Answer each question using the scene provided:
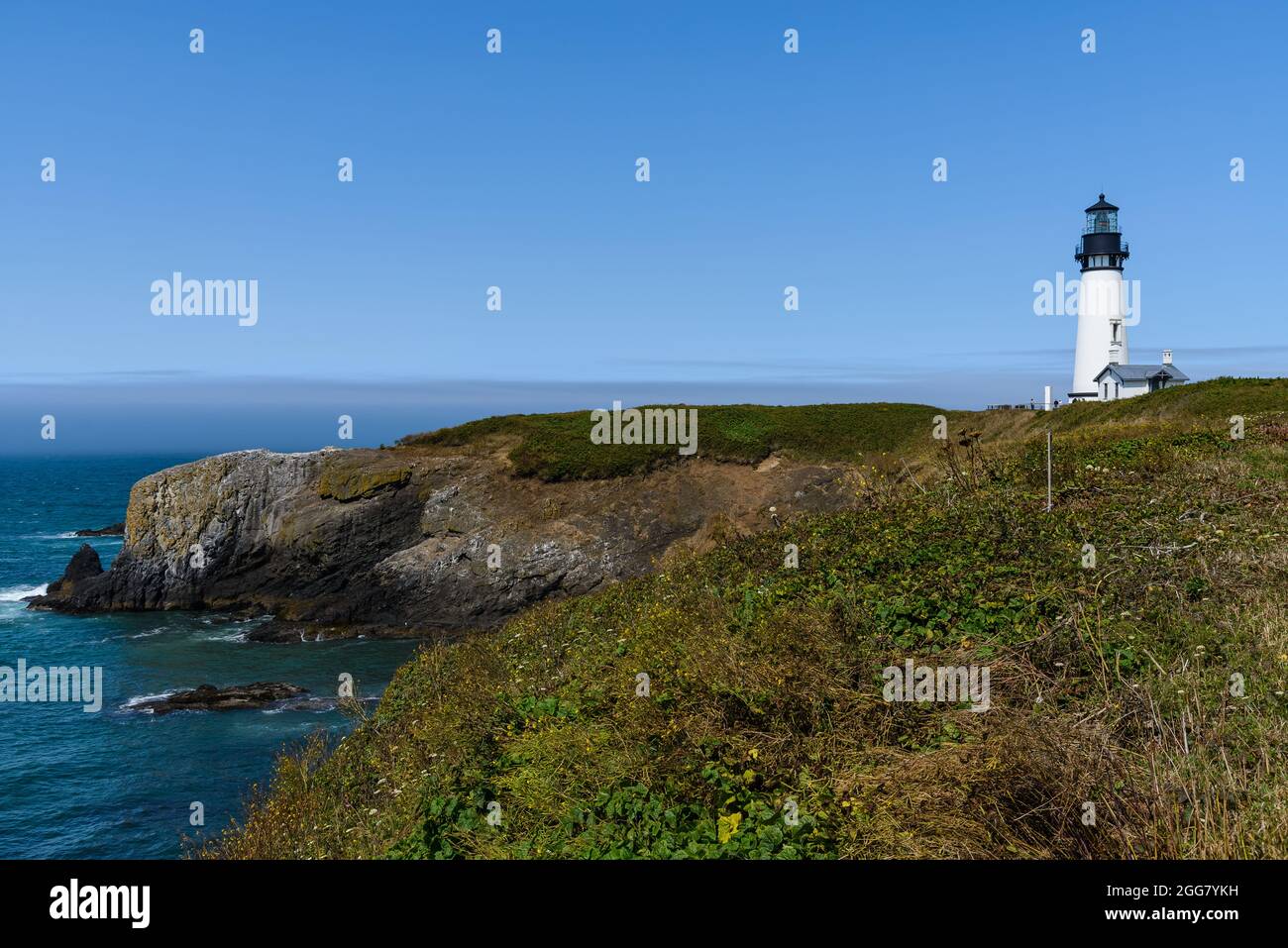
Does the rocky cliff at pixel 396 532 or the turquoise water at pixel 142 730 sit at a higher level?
the rocky cliff at pixel 396 532

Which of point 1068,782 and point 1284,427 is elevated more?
point 1284,427

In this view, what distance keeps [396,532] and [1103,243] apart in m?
49.9

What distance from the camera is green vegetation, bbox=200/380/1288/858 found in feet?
20.6

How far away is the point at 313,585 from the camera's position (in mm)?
45094

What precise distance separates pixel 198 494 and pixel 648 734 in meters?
47.9

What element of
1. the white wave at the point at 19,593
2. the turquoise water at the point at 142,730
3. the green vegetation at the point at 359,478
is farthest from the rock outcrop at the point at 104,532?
the green vegetation at the point at 359,478

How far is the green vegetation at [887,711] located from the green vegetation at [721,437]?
3352cm

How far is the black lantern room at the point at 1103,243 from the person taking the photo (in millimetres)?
58031

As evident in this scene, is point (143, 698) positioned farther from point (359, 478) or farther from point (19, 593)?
point (19, 593)

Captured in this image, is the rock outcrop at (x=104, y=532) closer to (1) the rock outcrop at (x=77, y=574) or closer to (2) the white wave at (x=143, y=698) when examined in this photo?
(1) the rock outcrop at (x=77, y=574)

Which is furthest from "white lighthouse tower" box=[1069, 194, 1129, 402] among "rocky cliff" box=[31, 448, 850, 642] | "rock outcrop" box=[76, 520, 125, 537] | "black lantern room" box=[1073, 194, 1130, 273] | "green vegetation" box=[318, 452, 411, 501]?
"rock outcrop" box=[76, 520, 125, 537]

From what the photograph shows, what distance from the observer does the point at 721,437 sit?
174ft
